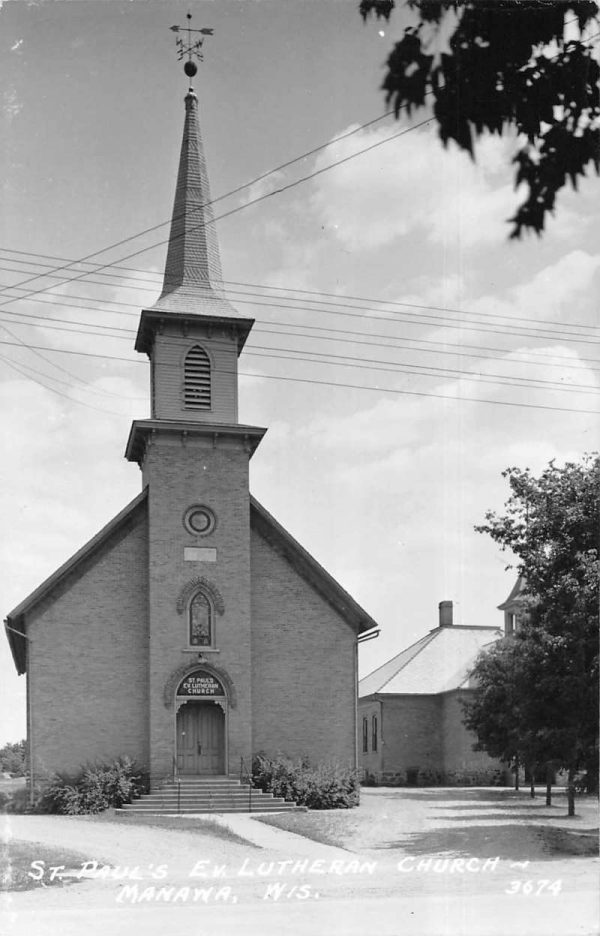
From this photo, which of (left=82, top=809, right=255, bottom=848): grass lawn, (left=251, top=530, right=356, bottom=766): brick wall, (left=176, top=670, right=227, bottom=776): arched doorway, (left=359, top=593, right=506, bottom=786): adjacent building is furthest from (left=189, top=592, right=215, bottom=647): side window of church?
(left=359, top=593, right=506, bottom=786): adjacent building

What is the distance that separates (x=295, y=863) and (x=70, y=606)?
13.8m

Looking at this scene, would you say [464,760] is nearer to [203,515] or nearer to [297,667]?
[297,667]

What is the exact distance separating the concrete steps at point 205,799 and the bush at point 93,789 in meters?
0.38

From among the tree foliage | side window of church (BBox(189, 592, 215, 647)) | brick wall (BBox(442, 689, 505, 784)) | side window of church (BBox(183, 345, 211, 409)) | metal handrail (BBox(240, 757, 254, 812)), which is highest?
side window of church (BBox(183, 345, 211, 409))

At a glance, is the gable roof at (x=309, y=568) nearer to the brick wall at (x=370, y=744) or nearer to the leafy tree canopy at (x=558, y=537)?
the leafy tree canopy at (x=558, y=537)

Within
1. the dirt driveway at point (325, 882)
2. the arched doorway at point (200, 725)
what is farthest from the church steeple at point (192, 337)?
the dirt driveway at point (325, 882)

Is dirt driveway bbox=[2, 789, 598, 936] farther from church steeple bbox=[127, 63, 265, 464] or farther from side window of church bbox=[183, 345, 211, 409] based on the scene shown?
side window of church bbox=[183, 345, 211, 409]

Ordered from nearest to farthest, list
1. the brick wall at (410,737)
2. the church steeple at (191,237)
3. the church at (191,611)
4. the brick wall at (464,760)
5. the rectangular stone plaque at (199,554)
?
the church at (191,611) → the rectangular stone plaque at (199,554) → the church steeple at (191,237) → the brick wall at (464,760) → the brick wall at (410,737)

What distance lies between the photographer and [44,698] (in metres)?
29.9

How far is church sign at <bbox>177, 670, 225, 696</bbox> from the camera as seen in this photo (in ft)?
102

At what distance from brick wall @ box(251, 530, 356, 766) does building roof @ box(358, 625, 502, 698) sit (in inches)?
756

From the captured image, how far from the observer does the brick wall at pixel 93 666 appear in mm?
29859

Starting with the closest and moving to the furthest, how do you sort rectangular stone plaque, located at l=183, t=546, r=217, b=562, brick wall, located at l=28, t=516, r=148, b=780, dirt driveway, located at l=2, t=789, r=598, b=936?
dirt driveway, located at l=2, t=789, r=598, b=936 < brick wall, located at l=28, t=516, r=148, b=780 < rectangular stone plaque, located at l=183, t=546, r=217, b=562

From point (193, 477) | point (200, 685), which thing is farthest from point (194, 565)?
point (200, 685)
